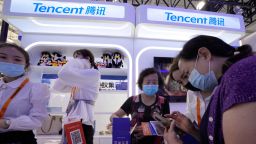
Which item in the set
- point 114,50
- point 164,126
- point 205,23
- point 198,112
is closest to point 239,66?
point 164,126

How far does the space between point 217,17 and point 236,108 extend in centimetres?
346

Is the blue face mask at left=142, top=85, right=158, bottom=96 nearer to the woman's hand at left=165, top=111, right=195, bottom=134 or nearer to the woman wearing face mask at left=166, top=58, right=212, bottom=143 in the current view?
the woman wearing face mask at left=166, top=58, right=212, bottom=143

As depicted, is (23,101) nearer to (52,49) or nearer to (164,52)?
(52,49)

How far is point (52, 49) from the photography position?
3857 millimetres

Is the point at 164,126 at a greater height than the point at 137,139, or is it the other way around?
the point at 164,126

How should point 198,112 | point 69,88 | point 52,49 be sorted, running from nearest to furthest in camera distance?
point 198,112, point 69,88, point 52,49

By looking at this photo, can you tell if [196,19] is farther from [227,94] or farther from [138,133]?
[227,94]

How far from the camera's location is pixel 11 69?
1649mm

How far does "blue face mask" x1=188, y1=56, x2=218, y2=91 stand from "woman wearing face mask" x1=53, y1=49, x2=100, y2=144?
4.63 feet

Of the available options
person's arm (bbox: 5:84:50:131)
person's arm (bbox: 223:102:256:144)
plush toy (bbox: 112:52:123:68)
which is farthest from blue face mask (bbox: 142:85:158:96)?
person's arm (bbox: 223:102:256:144)

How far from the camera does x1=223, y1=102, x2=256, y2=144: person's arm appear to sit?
0.47 m

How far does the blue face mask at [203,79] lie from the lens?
1.03 metres

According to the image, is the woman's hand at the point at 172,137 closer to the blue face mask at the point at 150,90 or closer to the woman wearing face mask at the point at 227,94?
the woman wearing face mask at the point at 227,94

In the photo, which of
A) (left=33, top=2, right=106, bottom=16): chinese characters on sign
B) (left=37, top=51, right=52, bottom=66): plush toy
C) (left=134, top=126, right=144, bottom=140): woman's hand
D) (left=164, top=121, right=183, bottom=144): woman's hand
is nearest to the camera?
(left=164, top=121, right=183, bottom=144): woman's hand
